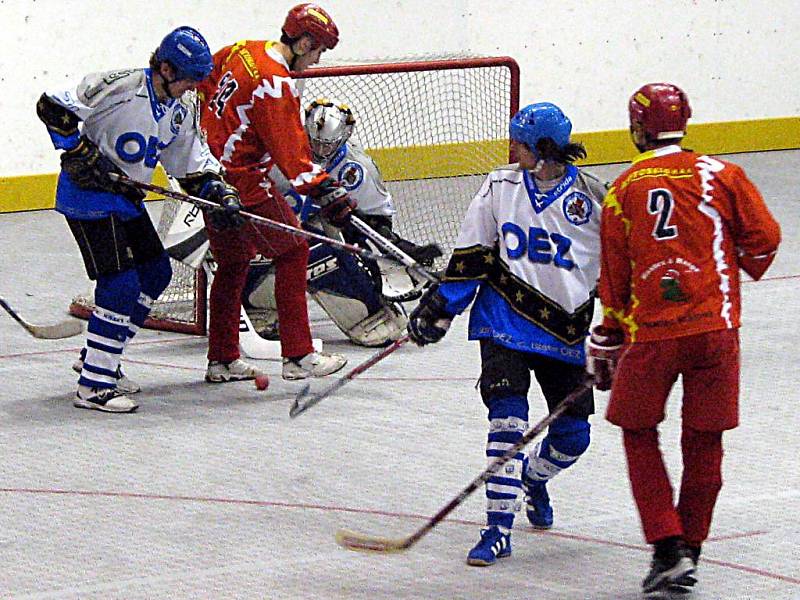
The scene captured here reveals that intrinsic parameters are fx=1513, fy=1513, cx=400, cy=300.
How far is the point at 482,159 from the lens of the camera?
25.4 ft

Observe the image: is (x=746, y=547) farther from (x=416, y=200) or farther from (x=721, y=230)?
(x=416, y=200)

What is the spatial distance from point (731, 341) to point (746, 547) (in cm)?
67

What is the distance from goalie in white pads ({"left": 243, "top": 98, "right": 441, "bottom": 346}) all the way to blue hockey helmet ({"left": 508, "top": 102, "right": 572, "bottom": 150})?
2265mm

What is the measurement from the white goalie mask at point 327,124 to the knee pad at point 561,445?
240cm

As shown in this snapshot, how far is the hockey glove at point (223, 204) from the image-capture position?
15.7 feet

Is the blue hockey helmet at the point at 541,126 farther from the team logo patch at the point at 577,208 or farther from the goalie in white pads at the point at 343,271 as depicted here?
the goalie in white pads at the point at 343,271

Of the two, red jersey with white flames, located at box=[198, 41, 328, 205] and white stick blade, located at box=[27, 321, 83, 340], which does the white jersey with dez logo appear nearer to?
red jersey with white flames, located at box=[198, 41, 328, 205]

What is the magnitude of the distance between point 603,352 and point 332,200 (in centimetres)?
190

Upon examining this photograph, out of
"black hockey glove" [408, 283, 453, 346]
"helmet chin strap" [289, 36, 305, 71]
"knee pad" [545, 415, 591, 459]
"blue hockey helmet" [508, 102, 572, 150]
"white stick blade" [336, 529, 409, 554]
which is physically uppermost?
"blue hockey helmet" [508, 102, 572, 150]

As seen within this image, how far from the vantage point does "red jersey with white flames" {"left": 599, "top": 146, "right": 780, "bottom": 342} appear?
3066mm

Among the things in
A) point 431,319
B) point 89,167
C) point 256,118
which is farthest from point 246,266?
point 431,319

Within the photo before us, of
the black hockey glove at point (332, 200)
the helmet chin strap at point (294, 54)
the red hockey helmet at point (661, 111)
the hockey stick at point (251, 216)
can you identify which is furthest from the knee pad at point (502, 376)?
the helmet chin strap at point (294, 54)

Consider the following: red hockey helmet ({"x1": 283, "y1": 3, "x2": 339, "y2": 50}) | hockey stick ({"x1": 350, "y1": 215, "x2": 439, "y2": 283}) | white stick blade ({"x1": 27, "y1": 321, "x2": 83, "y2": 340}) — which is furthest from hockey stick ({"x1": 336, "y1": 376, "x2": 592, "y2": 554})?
white stick blade ({"x1": 27, "y1": 321, "x2": 83, "y2": 340})

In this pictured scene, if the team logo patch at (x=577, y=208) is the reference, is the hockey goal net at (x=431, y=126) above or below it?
below
